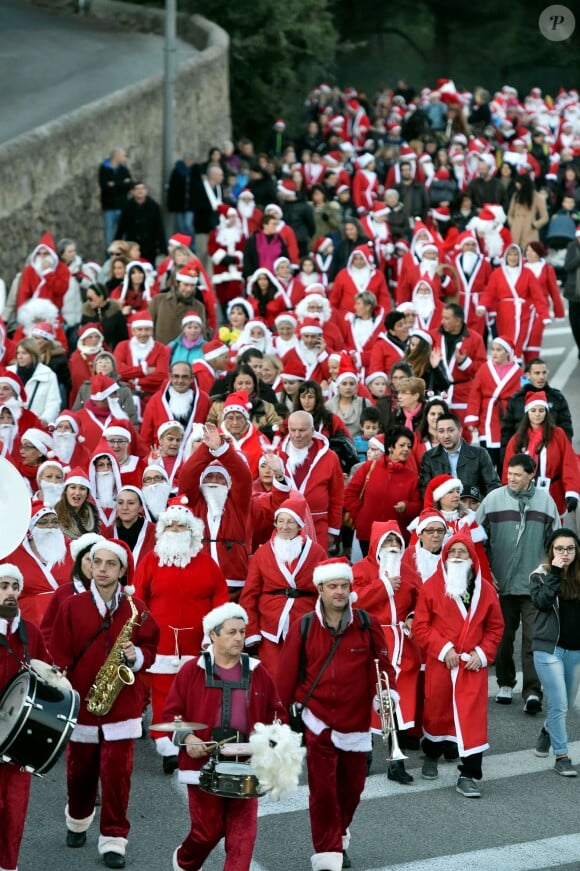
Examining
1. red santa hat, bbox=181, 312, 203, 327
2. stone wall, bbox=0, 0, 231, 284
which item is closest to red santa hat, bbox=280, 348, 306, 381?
red santa hat, bbox=181, 312, 203, 327

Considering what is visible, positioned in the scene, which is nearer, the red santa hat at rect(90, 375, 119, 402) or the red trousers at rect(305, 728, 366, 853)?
the red trousers at rect(305, 728, 366, 853)

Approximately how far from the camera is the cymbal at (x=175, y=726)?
913 centimetres

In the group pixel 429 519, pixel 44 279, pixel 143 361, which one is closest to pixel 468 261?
pixel 44 279

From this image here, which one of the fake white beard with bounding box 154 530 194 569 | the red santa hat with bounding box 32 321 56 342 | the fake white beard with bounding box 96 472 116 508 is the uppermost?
the fake white beard with bounding box 154 530 194 569

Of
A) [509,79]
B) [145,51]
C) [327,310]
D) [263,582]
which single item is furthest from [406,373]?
[509,79]

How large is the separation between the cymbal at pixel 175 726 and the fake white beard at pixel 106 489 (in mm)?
4611

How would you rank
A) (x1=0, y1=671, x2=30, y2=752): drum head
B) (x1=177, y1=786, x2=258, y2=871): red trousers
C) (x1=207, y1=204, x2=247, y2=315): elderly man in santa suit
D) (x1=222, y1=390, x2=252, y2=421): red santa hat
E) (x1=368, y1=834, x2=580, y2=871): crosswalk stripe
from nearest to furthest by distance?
(x1=0, y1=671, x2=30, y2=752): drum head, (x1=177, y1=786, x2=258, y2=871): red trousers, (x1=368, y1=834, x2=580, y2=871): crosswalk stripe, (x1=222, y1=390, x2=252, y2=421): red santa hat, (x1=207, y1=204, x2=247, y2=315): elderly man in santa suit

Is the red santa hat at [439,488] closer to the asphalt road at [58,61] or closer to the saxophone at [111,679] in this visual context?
the saxophone at [111,679]

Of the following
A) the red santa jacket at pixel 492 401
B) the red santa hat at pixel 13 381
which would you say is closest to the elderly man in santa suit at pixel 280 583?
the red santa hat at pixel 13 381

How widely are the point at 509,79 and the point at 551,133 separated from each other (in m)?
13.5

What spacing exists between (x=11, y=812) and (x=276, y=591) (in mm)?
2707

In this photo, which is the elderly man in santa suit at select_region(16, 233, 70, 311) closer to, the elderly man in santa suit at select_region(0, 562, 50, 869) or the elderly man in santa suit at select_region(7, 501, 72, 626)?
the elderly man in santa suit at select_region(7, 501, 72, 626)

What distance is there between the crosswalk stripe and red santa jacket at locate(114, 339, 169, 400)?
7637mm

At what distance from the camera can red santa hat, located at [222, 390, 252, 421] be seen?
14.4 m
